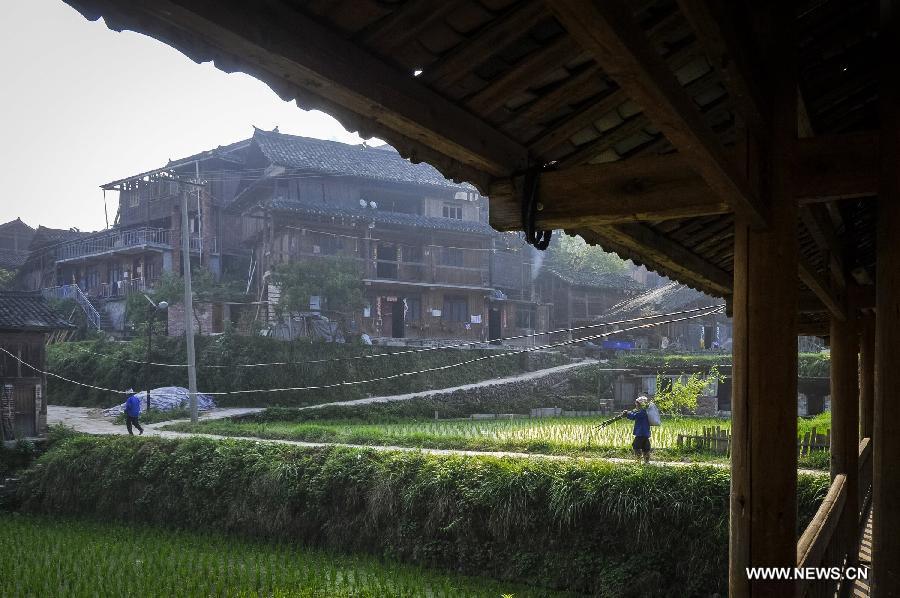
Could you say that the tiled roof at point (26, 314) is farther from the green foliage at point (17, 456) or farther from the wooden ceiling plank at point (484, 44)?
the wooden ceiling plank at point (484, 44)

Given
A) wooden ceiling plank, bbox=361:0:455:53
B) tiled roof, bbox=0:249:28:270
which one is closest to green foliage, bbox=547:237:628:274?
tiled roof, bbox=0:249:28:270

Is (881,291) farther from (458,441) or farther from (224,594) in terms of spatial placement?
(458,441)

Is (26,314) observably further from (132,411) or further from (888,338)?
(888,338)

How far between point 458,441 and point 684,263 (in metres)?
11.1

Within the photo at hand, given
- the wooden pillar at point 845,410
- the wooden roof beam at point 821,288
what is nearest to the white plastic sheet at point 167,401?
the wooden pillar at point 845,410

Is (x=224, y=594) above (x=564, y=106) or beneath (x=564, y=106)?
beneath

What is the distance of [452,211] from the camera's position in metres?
33.6

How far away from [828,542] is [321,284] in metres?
22.2

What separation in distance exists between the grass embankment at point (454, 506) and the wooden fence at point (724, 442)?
3487 millimetres

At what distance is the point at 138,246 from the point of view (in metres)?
30.8

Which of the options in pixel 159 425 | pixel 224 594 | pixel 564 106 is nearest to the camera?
Result: pixel 564 106

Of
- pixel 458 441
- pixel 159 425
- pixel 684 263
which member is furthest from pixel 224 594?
pixel 159 425

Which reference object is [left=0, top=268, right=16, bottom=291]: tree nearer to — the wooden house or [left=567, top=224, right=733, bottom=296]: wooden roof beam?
the wooden house

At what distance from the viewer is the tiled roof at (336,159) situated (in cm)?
3031
